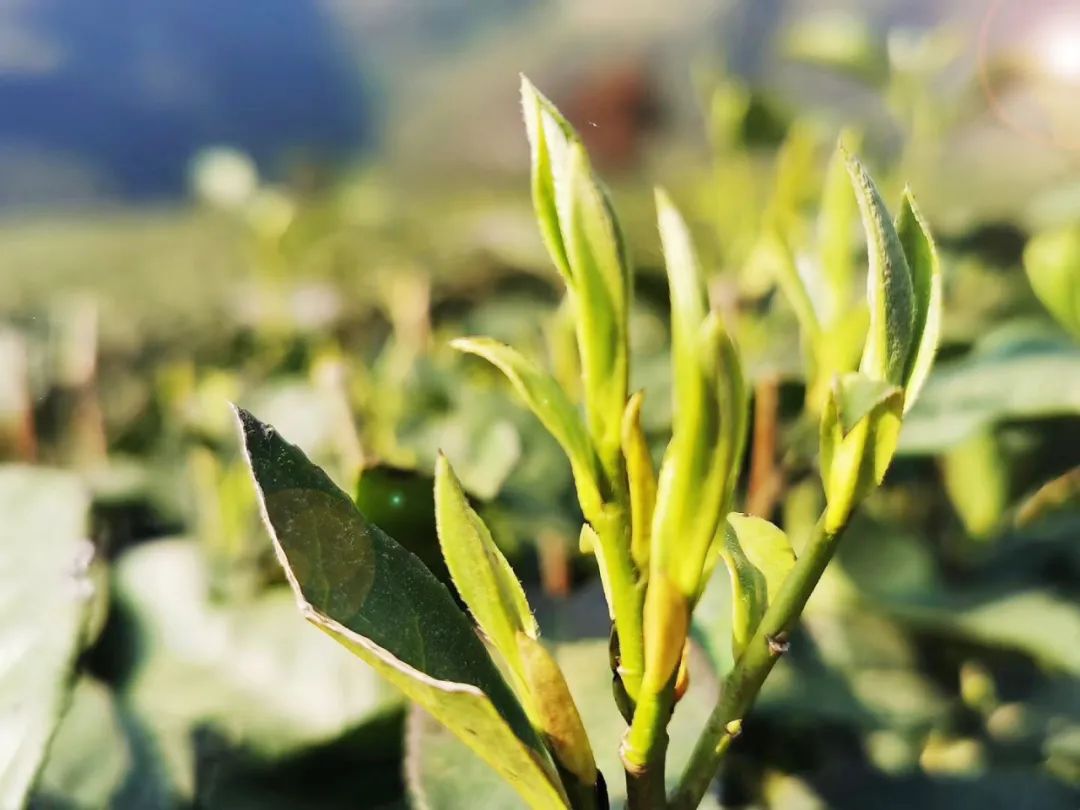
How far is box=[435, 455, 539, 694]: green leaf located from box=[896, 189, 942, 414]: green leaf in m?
0.09

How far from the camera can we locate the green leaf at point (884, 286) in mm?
202

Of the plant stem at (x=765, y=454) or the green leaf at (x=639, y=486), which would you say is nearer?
the green leaf at (x=639, y=486)

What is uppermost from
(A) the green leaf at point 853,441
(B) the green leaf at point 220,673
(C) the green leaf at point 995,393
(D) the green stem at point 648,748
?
(A) the green leaf at point 853,441

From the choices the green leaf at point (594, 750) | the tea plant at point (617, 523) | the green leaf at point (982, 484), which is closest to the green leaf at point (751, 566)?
the tea plant at point (617, 523)

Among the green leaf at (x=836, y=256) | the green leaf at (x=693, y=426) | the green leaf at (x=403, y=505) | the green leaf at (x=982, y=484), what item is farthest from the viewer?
the green leaf at (x=982, y=484)

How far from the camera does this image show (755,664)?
214mm

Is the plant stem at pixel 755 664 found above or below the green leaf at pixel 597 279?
below

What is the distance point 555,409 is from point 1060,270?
32cm

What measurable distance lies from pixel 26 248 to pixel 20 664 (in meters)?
1.35

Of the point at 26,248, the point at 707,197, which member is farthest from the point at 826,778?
the point at 26,248

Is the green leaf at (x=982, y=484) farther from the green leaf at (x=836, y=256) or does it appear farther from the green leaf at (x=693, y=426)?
the green leaf at (x=693, y=426)

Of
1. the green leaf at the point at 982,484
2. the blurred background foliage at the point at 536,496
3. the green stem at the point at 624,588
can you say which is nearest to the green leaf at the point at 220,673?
the blurred background foliage at the point at 536,496

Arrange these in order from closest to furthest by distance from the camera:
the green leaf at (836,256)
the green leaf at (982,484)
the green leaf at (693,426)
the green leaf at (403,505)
Answer: the green leaf at (693,426), the green leaf at (403,505), the green leaf at (836,256), the green leaf at (982,484)

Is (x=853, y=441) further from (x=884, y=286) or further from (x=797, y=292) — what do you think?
(x=797, y=292)
